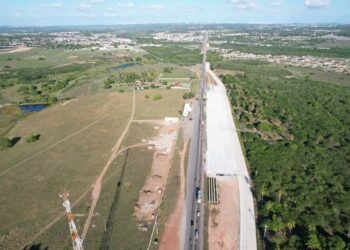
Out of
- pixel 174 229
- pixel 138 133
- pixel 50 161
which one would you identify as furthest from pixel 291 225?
pixel 50 161

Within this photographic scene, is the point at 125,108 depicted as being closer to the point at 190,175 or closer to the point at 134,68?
the point at 190,175

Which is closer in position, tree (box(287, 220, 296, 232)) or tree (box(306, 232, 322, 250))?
tree (box(306, 232, 322, 250))

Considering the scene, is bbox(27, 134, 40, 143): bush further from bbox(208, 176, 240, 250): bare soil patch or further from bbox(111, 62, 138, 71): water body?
bbox(111, 62, 138, 71): water body

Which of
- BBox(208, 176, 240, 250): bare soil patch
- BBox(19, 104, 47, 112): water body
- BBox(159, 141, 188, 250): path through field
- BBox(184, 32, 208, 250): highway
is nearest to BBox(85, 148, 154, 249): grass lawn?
BBox(159, 141, 188, 250): path through field

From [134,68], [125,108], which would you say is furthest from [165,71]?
[125,108]

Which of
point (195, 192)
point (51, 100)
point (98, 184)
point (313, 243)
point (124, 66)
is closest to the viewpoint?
point (313, 243)

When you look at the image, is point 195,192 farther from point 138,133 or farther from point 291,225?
point 138,133

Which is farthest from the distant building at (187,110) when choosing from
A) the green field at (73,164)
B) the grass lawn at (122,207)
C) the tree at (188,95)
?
the grass lawn at (122,207)
